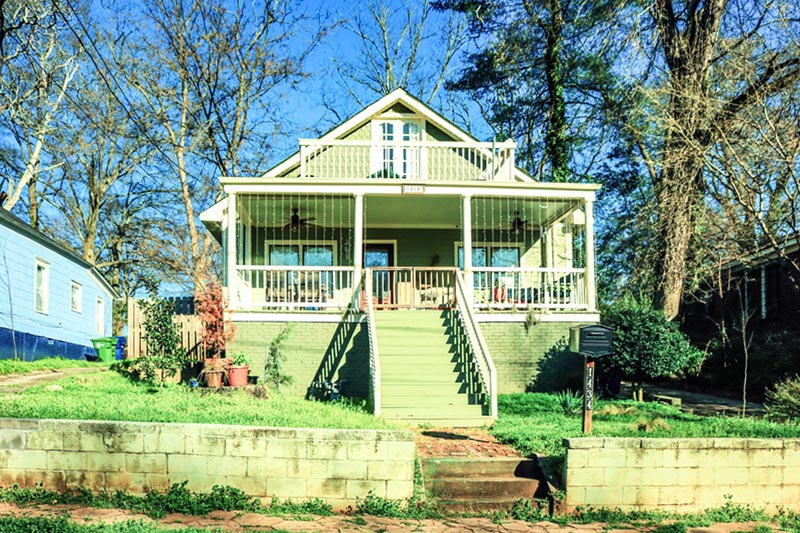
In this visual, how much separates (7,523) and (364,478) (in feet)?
10.0

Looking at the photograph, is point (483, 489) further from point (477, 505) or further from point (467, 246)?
point (467, 246)

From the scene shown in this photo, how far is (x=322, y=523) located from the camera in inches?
241

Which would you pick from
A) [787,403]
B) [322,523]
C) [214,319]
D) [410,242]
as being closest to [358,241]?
[214,319]

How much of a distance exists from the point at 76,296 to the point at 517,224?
1463 centimetres

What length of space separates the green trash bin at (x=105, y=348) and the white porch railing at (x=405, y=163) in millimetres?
9182

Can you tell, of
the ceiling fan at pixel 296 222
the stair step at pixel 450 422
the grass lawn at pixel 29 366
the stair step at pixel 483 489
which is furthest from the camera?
the ceiling fan at pixel 296 222

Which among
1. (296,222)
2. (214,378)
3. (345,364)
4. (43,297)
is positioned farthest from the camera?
(43,297)

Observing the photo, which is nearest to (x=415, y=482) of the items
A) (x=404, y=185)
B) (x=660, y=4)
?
(x=404, y=185)

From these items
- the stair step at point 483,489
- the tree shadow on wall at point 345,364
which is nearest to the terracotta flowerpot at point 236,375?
the tree shadow on wall at point 345,364

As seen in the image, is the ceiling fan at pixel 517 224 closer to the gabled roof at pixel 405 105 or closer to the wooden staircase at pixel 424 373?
the gabled roof at pixel 405 105

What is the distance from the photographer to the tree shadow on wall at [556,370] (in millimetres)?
13547

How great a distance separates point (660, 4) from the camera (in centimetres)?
1598

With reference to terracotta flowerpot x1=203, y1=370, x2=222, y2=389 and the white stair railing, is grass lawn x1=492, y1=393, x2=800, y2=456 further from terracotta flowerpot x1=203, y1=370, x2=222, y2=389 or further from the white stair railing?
terracotta flowerpot x1=203, y1=370, x2=222, y2=389

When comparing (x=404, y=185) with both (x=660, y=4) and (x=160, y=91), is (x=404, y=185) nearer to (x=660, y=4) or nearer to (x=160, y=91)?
(x=660, y=4)
